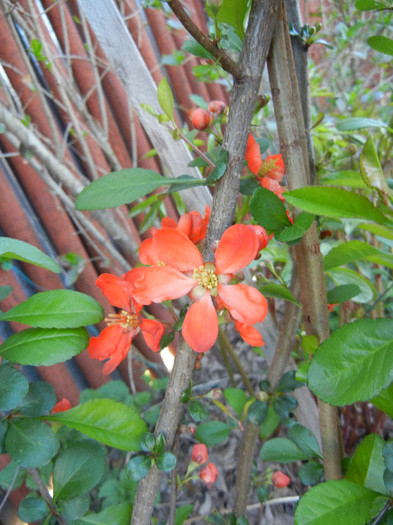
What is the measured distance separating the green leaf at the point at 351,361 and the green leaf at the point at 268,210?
15 centimetres

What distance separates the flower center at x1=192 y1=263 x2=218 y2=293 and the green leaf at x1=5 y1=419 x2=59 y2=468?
0.30m

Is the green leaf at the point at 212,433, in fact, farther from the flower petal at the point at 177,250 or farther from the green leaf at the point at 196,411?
the flower petal at the point at 177,250

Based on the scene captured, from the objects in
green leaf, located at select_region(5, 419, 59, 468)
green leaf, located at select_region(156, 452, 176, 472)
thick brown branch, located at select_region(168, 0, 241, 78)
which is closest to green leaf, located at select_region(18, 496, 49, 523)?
green leaf, located at select_region(5, 419, 59, 468)

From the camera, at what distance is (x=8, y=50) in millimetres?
1403

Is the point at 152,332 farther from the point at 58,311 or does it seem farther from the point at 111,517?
the point at 111,517

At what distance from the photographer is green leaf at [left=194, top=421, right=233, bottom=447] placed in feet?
2.94

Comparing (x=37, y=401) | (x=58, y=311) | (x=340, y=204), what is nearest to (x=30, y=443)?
(x=37, y=401)

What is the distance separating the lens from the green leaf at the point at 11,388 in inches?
19.3

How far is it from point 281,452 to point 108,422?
0.39 metres

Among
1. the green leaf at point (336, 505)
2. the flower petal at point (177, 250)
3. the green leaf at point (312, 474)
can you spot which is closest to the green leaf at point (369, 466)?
the green leaf at point (336, 505)

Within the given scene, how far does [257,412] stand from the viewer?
77cm

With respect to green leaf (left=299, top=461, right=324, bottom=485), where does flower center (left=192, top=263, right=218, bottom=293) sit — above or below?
above

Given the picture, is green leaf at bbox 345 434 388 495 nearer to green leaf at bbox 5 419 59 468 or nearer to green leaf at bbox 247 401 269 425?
green leaf at bbox 247 401 269 425

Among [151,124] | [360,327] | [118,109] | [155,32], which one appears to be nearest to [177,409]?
[360,327]
